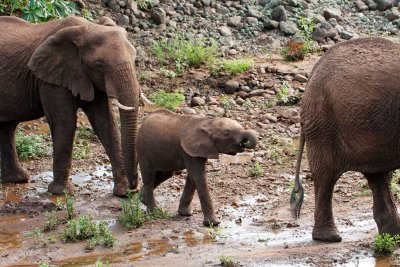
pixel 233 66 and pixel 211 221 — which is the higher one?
pixel 211 221

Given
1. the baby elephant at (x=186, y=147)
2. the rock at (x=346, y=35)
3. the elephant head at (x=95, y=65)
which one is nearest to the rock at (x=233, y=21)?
the rock at (x=346, y=35)

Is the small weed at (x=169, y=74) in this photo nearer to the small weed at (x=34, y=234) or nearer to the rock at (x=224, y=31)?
the rock at (x=224, y=31)

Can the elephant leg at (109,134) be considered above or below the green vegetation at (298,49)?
above

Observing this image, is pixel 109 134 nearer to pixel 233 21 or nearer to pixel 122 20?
pixel 122 20

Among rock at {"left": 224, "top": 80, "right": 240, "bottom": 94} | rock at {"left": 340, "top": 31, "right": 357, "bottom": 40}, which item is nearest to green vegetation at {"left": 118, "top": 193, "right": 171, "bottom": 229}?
rock at {"left": 224, "top": 80, "right": 240, "bottom": 94}

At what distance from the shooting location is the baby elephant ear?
9.29 m

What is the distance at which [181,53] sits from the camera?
48.6ft

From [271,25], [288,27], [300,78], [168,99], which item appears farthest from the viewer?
[271,25]

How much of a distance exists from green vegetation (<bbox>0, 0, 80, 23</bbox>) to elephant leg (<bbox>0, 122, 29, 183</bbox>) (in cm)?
207

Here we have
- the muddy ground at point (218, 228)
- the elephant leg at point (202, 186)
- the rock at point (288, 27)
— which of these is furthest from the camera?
the rock at point (288, 27)

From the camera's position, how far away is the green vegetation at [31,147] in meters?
11.7

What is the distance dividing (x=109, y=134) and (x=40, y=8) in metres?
2.85

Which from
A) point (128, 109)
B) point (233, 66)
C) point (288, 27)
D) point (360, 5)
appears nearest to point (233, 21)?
point (288, 27)

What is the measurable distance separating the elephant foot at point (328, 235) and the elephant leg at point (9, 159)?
3508 mm
